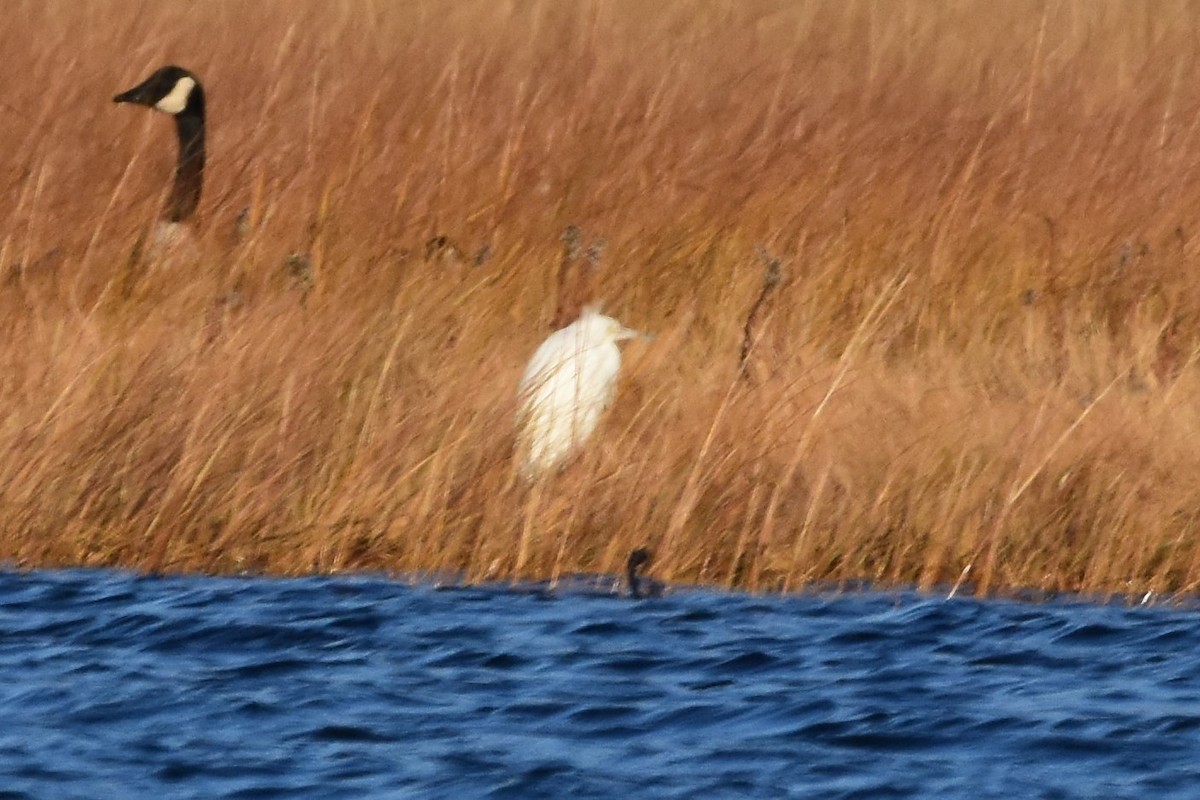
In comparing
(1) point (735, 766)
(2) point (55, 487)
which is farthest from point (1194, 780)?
(2) point (55, 487)

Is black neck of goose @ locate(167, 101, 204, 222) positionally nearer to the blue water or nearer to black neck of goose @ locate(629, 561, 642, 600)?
the blue water

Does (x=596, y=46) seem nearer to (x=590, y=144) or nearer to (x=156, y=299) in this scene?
(x=590, y=144)

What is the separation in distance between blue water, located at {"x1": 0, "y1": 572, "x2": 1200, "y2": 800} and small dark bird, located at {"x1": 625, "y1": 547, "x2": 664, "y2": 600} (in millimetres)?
72

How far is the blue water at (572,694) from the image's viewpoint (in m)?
3.57

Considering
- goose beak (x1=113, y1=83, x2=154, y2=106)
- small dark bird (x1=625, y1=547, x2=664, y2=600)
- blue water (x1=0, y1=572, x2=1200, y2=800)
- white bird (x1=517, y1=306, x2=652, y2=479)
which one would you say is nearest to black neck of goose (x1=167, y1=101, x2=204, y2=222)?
goose beak (x1=113, y1=83, x2=154, y2=106)

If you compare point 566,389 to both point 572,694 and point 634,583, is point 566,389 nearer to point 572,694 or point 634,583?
point 634,583

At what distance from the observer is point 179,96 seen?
24.2 feet

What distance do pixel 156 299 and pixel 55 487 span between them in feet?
4.08

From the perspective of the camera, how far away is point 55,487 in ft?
17.3

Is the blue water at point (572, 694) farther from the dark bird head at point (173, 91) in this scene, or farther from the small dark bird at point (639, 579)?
the dark bird head at point (173, 91)

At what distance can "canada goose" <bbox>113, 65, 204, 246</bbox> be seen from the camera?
6.95 m

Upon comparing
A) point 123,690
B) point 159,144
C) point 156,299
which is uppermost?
point 159,144

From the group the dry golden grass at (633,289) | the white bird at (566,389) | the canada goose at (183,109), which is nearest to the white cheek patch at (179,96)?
the canada goose at (183,109)

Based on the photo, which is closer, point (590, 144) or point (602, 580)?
point (602, 580)
